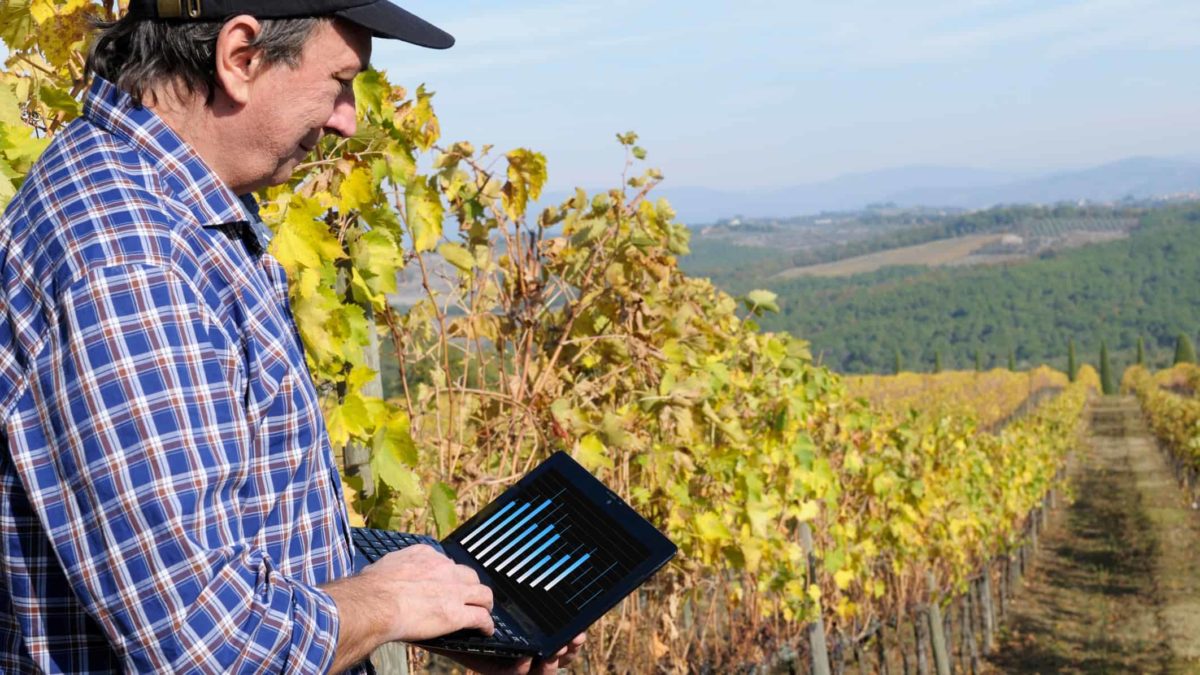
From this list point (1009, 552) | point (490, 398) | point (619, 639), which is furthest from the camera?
point (1009, 552)

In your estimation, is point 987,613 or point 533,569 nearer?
point 533,569

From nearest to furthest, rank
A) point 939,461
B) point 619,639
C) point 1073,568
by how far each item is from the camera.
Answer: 1. point 619,639
2. point 939,461
3. point 1073,568

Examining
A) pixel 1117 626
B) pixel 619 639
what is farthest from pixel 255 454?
pixel 1117 626

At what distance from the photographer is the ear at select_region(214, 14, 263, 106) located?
113 cm

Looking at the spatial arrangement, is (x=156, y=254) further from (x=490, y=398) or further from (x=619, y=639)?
(x=619, y=639)

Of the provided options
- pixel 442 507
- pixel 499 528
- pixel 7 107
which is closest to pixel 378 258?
pixel 442 507

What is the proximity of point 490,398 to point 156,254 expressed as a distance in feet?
6.74

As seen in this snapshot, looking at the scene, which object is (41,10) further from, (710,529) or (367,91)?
(710,529)

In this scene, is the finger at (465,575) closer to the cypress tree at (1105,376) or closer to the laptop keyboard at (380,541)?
the laptop keyboard at (380,541)

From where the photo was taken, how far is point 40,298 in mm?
1015

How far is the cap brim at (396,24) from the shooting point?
46.6 inches

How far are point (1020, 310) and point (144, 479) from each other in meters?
102

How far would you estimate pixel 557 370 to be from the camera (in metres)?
3.31

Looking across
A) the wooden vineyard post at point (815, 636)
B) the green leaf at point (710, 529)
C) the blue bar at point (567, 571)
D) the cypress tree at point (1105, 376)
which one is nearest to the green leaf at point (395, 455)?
the blue bar at point (567, 571)
